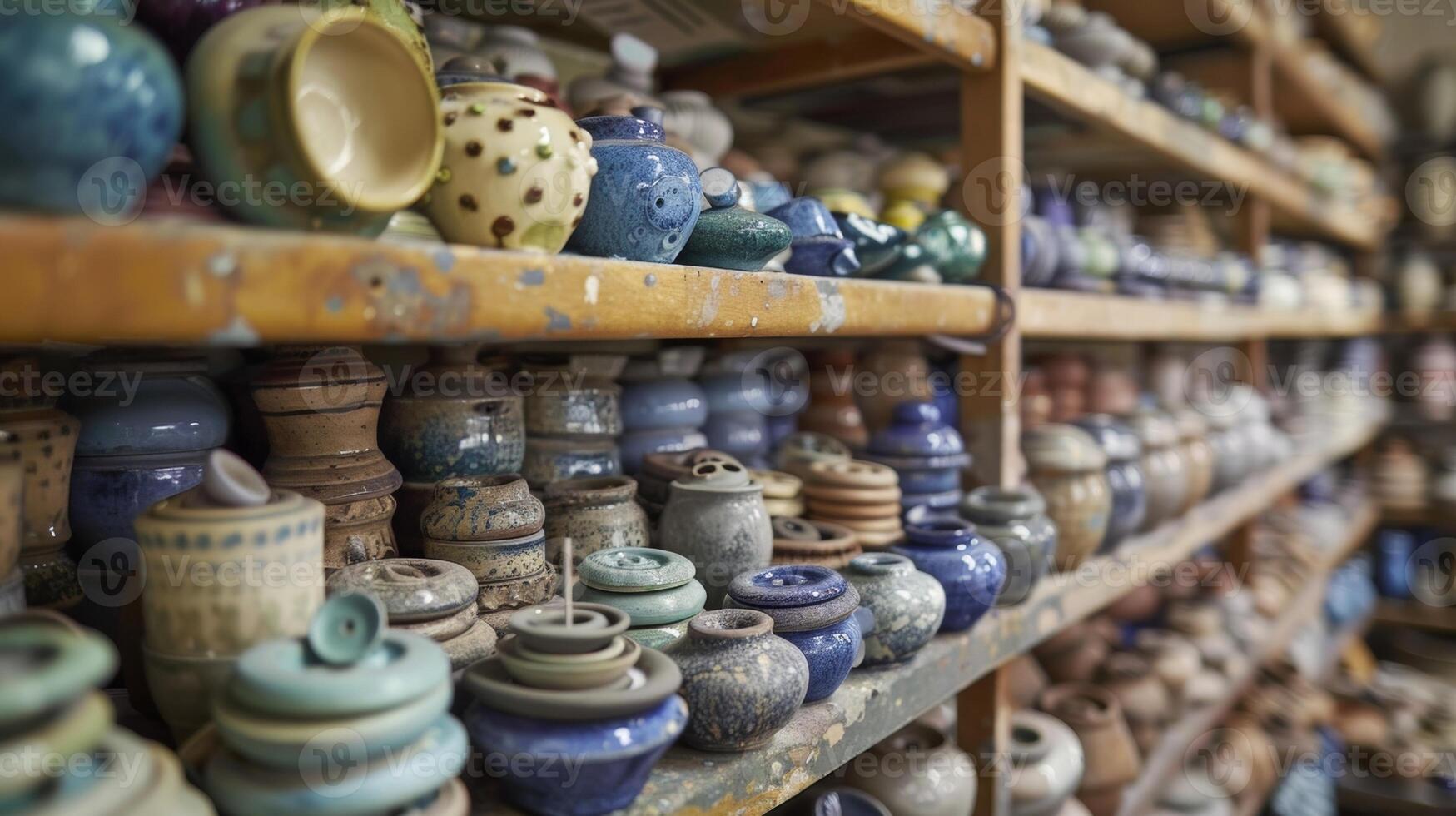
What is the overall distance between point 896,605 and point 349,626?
0.58 meters

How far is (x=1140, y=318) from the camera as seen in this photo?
172 centimetres

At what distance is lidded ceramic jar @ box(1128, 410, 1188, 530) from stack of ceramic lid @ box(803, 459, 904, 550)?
2.78 ft

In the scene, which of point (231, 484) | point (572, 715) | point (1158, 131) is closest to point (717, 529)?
point (572, 715)

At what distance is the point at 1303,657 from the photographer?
2.73m

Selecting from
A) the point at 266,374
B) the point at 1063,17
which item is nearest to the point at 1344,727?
the point at 1063,17

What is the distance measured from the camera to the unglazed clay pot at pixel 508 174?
2.24 ft

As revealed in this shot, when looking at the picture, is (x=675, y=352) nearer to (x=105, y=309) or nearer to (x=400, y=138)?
(x=400, y=138)

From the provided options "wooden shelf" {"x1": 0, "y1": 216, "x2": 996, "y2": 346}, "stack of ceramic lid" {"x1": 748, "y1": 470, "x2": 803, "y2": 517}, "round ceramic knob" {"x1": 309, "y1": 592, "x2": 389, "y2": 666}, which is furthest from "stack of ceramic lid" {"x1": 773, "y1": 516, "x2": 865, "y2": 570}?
"round ceramic knob" {"x1": 309, "y1": 592, "x2": 389, "y2": 666}

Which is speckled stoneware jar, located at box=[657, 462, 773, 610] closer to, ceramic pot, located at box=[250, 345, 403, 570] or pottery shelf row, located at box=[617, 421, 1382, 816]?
pottery shelf row, located at box=[617, 421, 1382, 816]

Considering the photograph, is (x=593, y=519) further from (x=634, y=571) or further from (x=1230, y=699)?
(x=1230, y=699)

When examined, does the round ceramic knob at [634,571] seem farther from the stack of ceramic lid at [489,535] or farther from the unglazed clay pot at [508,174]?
the unglazed clay pot at [508,174]

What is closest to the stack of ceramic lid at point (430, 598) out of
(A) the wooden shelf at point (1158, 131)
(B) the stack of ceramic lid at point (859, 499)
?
(B) the stack of ceramic lid at point (859, 499)

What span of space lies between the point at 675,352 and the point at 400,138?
57 centimetres

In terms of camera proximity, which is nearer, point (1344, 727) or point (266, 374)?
point (266, 374)
